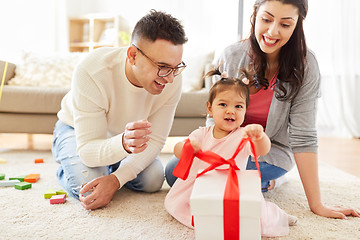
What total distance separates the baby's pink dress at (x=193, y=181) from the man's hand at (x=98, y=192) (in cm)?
24

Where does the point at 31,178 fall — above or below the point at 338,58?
below

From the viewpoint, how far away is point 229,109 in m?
1.30

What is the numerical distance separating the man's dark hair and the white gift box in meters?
0.54

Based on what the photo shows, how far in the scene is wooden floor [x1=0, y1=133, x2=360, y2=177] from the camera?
8.21ft

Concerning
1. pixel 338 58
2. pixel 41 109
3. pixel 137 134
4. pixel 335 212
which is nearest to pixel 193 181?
pixel 137 134

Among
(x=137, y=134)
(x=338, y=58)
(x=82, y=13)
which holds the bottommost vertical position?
(x=137, y=134)

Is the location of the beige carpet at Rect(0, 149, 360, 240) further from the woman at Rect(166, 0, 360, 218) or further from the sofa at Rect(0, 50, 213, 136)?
the sofa at Rect(0, 50, 213, 136)

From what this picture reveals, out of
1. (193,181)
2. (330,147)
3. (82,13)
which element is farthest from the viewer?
(82,13)

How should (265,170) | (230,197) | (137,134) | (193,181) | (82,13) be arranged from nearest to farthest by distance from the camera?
(230,197), (137,134), (193,181), (265,170), (82,13)

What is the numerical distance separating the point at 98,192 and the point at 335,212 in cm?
89

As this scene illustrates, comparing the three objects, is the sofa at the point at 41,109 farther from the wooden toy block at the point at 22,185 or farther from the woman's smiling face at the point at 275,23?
the woman's smiling face at the point at 275,23

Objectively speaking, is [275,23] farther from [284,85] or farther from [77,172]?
[77,172]

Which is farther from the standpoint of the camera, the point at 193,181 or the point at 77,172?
the point at 77,172

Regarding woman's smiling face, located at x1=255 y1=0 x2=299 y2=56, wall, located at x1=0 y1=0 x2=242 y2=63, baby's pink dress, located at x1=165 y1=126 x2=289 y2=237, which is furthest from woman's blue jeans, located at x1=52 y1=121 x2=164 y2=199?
wall, located at x1=0 y1=0 x2=242 y2=63
